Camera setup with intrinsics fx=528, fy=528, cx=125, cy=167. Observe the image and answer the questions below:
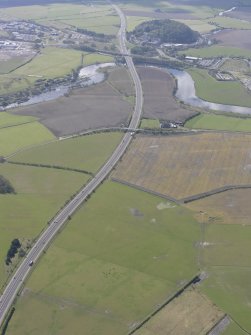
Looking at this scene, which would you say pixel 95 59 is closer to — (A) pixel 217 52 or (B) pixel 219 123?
(A) pixel 217 52

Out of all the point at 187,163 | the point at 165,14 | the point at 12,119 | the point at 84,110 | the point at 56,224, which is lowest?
the point at 56,224

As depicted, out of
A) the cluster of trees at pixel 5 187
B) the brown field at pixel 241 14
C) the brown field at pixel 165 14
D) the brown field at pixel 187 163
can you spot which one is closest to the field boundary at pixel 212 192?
the brown field at pixel 187 163

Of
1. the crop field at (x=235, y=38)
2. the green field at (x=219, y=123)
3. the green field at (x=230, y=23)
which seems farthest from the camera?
the green field at (x=230, y=23)

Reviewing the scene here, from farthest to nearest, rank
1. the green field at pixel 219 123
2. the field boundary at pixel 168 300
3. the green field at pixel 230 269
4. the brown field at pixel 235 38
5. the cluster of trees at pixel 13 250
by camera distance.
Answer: the brown field at pixel 235 38
the green field at pixel 219 123
the cluster of trees at pixel 13 250
the green field at pixel 230 269
the field boundary at pixel 168 300

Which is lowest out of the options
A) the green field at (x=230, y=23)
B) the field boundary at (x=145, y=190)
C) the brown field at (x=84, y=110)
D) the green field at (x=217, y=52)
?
the field boundary at (x=145, y=190)

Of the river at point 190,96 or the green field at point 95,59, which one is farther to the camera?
the green field at point 95,59

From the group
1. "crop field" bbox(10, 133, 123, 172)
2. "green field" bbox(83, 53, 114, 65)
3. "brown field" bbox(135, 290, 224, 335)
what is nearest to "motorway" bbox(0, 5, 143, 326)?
"crop field" bbox(10, 133, 123, 172)

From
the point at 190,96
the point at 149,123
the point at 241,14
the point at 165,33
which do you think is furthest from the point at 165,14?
the point at 149,123

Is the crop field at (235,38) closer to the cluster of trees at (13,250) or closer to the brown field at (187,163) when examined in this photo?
the brown field at (187,163)
